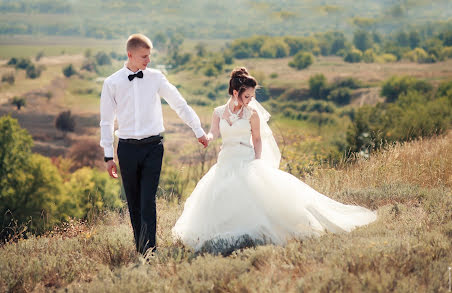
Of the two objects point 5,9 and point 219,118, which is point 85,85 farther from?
point 219,118

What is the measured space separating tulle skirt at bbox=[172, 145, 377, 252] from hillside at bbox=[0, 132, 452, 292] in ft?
0.77

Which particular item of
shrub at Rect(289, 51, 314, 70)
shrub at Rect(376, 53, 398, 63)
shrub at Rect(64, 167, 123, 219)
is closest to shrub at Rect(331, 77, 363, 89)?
shrub at Rect(289, 51, 314, 70)

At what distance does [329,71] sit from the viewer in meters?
135

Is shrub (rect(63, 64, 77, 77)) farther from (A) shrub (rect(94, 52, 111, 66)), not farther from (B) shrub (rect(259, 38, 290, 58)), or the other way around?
(B) shrub (rect(259, 38, 290, 58))

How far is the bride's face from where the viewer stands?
4926 mm

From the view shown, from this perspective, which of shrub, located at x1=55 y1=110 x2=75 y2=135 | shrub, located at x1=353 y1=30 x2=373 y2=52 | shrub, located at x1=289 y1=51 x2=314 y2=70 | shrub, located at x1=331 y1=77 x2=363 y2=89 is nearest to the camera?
shrub, located at x1=55 y1=110 x2=75 y2=135

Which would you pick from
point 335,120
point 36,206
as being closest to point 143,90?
point 36,206

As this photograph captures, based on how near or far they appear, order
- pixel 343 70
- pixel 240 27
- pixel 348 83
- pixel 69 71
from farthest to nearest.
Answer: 1. pixel 240 27
2. pixel 69 71
3. pixel 343 70
4. pixel 348 83

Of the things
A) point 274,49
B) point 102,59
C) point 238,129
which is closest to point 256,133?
point 238,129

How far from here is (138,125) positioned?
161 inches

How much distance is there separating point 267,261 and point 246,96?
6.21 ft

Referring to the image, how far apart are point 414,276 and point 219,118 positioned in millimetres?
2620

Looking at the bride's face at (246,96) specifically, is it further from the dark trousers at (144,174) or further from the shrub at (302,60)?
the shrub at (302,60)

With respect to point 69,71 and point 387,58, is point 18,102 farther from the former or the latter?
point 387,58
